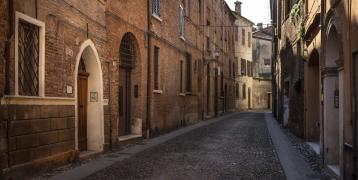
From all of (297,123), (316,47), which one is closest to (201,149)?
(316,47)

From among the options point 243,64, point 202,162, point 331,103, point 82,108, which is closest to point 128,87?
point 82,108

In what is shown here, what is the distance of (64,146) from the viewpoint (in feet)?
32.2

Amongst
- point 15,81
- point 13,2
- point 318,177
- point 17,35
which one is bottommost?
point 318,177

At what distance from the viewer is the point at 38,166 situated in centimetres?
858

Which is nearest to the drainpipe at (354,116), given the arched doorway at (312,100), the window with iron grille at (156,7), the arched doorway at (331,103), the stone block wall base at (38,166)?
the arched doorway at (331,103)

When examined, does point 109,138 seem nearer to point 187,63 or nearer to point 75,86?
point 75,86

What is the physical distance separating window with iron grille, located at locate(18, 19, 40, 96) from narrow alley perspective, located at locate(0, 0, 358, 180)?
18 millimetres

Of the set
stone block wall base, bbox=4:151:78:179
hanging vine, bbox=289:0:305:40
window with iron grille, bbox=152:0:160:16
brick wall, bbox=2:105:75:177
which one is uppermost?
window with iron grille, bbox=152:0:160:16

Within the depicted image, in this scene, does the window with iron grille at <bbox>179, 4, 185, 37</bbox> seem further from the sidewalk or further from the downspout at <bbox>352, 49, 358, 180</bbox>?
the downspout at <bbox>352, 49, 358, 180</bbox>

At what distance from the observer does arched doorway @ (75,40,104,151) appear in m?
11.6

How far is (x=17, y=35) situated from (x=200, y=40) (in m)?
20.2

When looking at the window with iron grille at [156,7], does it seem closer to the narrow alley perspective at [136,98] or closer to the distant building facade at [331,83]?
the narrow alley perspective at [136,98]

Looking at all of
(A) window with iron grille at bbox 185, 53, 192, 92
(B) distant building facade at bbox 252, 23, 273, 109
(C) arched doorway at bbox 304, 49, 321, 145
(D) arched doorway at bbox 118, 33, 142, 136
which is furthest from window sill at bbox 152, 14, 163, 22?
(B) distant building facade at bbox 252, 23, 273, 109

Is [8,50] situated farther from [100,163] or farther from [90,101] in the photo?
[90,101]
